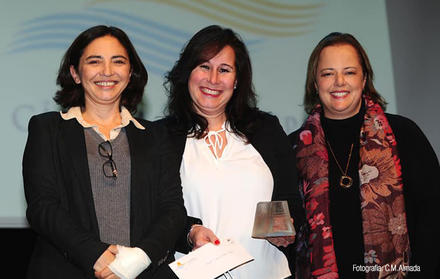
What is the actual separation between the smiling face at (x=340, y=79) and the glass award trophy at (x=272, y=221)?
806 mm

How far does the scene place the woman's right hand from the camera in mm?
2615

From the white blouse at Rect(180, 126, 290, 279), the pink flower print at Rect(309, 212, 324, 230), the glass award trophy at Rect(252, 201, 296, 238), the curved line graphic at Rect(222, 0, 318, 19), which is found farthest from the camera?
the curved line graphic at Rect(222, 0, 318, 19)

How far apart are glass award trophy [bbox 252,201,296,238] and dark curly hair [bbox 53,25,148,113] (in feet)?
2.76

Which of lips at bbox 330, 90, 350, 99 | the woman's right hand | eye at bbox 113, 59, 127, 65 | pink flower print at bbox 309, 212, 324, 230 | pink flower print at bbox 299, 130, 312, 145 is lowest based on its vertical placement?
pink flower print at bbox 309, 212, 324, 230

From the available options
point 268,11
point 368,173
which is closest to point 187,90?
point 368,173

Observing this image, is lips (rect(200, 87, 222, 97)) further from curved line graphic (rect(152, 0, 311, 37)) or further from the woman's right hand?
curved line graphic (rect(152, 0, 311, 37))

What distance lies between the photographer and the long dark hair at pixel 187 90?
2.97 meters

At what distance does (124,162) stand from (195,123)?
1.96 ft

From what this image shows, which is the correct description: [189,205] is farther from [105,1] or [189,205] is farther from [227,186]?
[105,1]

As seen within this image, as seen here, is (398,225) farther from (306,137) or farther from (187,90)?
(187,90)

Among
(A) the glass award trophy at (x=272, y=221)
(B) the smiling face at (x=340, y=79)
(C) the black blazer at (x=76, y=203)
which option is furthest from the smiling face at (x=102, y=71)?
(B) the smiling face at (x=340, y=79)

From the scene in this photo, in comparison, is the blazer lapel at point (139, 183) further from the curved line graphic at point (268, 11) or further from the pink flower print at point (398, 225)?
the curved line graphic at point (268, 11)

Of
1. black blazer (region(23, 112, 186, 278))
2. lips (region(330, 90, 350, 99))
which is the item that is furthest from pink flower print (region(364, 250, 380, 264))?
black blazer (region(23, 112, 186, 278))

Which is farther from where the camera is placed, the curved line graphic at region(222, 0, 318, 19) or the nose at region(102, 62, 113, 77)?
the curved line graphic at region(222, 0, 318, 19)
